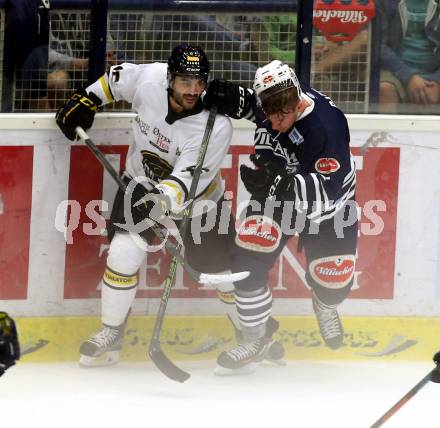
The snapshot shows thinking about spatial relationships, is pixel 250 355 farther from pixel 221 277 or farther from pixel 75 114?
pixel 75 114

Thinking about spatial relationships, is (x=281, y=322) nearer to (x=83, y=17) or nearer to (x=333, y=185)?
(x=333, y=185)

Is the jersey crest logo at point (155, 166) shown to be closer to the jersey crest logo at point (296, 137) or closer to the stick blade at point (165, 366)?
the jersey crest logo at point (296, 137)

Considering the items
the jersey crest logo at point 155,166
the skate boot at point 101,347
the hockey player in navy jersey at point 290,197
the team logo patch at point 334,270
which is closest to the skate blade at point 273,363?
the hockey player in navy jersey at point 290,197

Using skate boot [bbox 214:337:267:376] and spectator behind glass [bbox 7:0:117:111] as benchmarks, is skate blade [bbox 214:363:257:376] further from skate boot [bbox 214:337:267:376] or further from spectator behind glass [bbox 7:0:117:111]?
spectator behind glass [bbox 7:0:117:111]

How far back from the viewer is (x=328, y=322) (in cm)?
470

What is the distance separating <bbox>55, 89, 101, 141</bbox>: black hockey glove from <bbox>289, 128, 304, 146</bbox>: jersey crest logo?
0.68m

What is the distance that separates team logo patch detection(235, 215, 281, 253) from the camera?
457 centimetres

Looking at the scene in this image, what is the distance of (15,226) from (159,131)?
64 centimetres

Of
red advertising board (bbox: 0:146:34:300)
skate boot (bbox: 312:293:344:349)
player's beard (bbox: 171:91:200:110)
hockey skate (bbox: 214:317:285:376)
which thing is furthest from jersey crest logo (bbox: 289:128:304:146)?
red advertising board (bbox: 0:146:34:300)

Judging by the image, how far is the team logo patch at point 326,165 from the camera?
4363 millimetres

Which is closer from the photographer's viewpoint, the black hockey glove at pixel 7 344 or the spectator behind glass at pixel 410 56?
the black hockey glove at pixel 7 344

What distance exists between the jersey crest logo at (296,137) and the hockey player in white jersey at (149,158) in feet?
0.79

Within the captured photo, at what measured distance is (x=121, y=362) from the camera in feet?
15.5

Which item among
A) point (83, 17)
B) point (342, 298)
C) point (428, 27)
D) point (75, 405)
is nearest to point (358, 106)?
point (428, 27)
